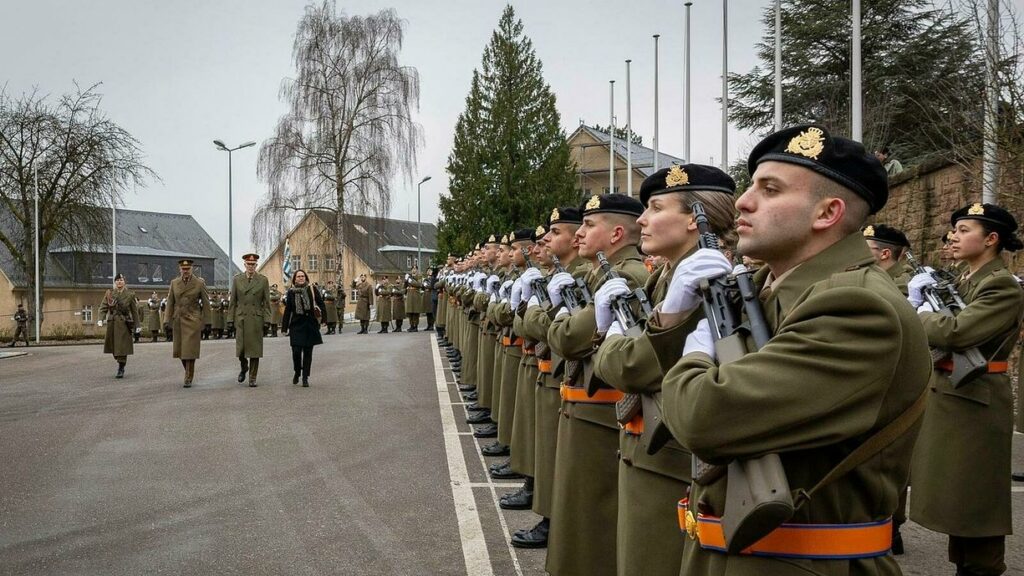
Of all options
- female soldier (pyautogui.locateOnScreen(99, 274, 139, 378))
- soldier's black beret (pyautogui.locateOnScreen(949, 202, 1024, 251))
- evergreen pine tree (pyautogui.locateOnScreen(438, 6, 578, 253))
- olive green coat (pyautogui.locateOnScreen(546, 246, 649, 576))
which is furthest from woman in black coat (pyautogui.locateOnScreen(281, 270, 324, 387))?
evergreen pine tree (pyautogui.locateOnScreen(438, 6, 578, 253))

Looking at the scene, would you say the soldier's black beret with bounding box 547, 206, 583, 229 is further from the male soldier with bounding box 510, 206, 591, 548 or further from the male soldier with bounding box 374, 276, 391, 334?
the male soldier with bounding box 374, 276, 391, 334

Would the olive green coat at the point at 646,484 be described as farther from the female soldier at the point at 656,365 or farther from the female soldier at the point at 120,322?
the female soldier at the point at 120,322

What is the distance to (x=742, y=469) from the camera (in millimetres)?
2088

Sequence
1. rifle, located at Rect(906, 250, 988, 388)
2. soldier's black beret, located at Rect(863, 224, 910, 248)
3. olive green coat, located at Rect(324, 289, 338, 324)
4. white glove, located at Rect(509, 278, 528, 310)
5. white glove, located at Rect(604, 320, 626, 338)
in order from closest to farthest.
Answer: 1. white glove, located at Rect(604, 320, 626, 338)
2. rifle, located at Rect(906, 250, 988, 388)
3. soldier's black beret, located at Rect(863, 224, 910, 248)
4. white glove, located at Rect(509, 278, 528, 310)
5. olive green coat, located at Rect(324, 289, 338, 324)

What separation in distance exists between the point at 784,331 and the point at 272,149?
39.9 metres

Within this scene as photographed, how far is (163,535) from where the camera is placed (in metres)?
5.90

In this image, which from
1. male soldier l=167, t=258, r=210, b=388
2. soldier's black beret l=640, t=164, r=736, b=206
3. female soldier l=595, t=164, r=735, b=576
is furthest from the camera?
male soldier l=167, t=258, r=210, b=388

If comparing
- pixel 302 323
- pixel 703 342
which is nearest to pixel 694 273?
pixel 703 342

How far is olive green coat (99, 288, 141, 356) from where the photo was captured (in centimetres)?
1647

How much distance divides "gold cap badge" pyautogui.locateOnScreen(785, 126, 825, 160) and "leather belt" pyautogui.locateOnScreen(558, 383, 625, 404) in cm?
214

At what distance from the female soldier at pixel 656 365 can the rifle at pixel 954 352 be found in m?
2.20

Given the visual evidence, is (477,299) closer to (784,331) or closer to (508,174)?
(784,331)

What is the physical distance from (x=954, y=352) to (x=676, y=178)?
2.51 m

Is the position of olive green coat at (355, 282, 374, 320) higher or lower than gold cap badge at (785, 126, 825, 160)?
lower
